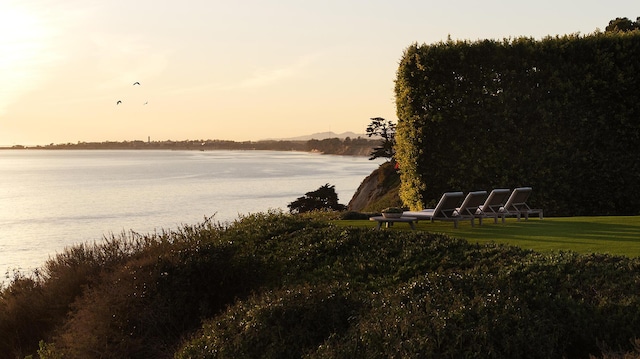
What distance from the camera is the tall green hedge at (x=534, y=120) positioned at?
22062 millimetres

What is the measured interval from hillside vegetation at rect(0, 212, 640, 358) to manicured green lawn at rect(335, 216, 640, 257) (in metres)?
1.63

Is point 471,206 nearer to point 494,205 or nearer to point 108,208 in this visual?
point 494,205

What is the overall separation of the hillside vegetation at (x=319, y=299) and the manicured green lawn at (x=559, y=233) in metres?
1.63

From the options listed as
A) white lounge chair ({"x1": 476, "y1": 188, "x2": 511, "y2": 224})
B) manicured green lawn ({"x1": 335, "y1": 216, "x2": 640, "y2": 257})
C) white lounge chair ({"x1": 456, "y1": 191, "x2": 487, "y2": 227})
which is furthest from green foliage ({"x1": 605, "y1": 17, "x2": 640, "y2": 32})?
white lounge chair ({"x1": 456, "y1": 191, "x2": 487, "y2": 227})

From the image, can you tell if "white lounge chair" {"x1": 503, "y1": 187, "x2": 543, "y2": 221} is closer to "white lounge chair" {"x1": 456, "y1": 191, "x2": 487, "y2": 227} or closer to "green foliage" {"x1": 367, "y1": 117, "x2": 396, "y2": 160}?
"white lounge chair" {"x1": 456, "y1": 191, "x2": 487, "y2": 227}

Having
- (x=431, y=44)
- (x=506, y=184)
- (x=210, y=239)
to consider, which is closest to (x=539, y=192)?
(x=506, y=184)

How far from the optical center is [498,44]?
22.5 meters

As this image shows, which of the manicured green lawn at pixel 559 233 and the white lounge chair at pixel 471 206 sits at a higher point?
the white lounge chair at pixel 471 206

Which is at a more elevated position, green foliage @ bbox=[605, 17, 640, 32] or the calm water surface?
green foliage @ bbox=[605, 17, 640, 32]

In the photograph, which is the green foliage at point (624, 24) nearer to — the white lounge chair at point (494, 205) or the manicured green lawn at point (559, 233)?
the manicured green lawn at point (559, 233)

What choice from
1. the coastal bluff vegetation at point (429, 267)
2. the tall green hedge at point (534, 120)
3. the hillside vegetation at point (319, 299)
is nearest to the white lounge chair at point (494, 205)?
the coastal bluff vegetation at point (429, 267)

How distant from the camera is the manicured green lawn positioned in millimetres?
13125

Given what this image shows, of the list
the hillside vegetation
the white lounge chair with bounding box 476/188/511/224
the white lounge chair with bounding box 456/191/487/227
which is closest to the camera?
the hillside vegetation

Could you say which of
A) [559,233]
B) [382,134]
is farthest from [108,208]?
[559,233]
